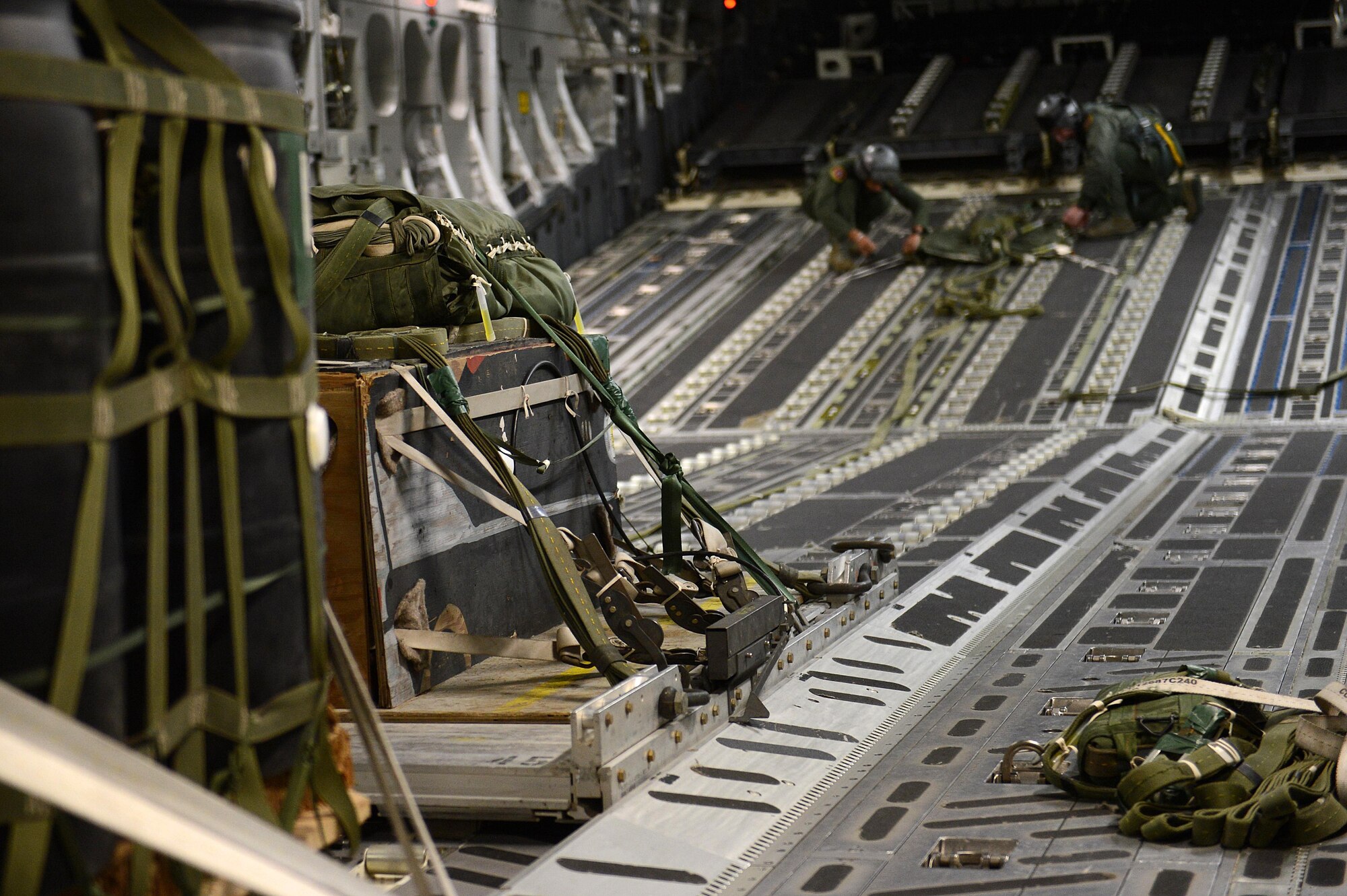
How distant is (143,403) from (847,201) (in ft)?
32.8

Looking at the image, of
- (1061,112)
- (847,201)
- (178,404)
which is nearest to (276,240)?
(178,404)

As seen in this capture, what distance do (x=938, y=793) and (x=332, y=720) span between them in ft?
5.05

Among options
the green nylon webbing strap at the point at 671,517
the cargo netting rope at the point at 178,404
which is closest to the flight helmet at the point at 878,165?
the green nylon webbing strap at the point at 671,517

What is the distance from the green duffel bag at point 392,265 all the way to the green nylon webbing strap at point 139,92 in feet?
6.44

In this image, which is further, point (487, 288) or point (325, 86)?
point (325, 86)

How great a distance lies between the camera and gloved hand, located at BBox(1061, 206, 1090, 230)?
1127cm

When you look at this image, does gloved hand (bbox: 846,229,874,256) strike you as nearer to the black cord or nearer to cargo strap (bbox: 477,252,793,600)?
the black cord

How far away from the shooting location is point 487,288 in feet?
12.9

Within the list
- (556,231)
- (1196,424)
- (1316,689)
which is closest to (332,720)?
(1316,689)

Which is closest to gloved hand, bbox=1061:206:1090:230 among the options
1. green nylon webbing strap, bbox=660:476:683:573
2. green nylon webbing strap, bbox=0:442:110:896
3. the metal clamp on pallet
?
green nylon webbing strap, bbox=660:476:683:573

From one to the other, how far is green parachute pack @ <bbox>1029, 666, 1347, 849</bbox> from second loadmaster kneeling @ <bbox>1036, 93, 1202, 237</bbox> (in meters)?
8.30

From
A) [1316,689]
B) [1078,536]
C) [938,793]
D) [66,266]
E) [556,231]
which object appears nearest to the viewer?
[66,266]

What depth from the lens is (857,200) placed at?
11383mm

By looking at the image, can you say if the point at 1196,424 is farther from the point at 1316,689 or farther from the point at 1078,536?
the point at 1316,689
